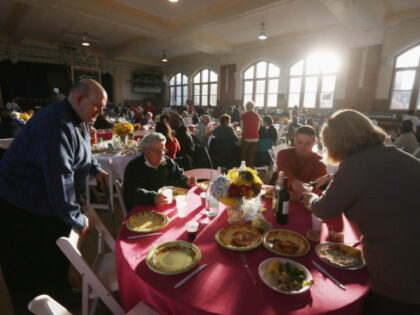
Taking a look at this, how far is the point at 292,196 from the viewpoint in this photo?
1888mm

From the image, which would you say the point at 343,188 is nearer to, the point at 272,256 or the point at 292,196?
the point at 272,256

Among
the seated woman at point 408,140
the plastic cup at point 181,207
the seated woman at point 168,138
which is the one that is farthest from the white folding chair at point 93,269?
the seated woman at point 408,140

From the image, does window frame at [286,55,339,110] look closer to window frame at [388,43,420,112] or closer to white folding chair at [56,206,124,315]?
window frame at [388,43,420,112]

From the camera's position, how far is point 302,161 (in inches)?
90.7

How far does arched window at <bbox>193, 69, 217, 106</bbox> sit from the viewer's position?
14359 millimetres

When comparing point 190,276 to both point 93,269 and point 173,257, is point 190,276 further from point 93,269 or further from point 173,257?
point 93,269

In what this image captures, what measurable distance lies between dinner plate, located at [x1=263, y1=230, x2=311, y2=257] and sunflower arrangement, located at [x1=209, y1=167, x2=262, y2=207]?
9.8 inches

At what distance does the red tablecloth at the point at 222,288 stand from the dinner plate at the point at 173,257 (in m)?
0.03

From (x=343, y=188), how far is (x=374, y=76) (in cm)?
983

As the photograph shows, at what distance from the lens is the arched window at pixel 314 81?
986cm

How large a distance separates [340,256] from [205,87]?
14.6 meters

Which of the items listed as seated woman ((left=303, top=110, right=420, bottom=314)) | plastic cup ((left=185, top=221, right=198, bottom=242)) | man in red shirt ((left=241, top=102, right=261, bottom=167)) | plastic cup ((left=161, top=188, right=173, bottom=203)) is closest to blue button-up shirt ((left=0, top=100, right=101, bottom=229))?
plastic cup ((left=161, top=188, right=173, bottom=203))

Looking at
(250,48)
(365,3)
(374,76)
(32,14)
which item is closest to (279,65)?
(250,48)

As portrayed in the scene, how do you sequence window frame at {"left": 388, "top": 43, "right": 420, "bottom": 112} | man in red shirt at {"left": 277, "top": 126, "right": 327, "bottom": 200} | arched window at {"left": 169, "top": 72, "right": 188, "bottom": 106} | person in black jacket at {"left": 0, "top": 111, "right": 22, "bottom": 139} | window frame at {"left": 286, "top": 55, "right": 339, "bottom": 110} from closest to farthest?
man in red shirt at {"left": 277, "top": 126, "right": 327, "bottom": 200}
person in black jacket at {"left": 0, "top": 111, "right": 22, "bottom": 139}
window frame at {"left": 388, "top": 43, "right": 420, "bottom": 112}
window frame at {"left": 286, "top": 55, "right": 339, "bottom": 110}
arched window at {"left": 169, "top": 72, "right": 188, "bottom": 106}
